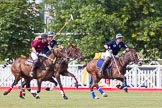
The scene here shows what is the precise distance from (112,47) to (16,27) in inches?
398

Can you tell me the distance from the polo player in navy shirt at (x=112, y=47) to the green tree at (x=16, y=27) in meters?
9.48

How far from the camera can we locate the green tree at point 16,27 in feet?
116

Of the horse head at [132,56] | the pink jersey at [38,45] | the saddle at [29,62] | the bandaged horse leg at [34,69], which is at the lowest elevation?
the bandaged horse leg at [34,69]

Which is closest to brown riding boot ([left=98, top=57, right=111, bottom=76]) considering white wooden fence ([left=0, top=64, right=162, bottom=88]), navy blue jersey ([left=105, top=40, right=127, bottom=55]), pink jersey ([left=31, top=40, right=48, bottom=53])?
navy blue jersey ([left=105, top=40, right=127, bottom=55])

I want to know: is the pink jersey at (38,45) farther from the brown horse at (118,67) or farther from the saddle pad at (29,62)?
the brown horse at (118,67)

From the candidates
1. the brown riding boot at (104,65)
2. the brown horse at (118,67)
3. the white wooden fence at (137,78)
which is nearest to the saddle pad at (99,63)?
the brown horse at (118,67)

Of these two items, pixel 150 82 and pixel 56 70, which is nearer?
pixel 56 70

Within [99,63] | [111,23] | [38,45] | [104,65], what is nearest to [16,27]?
[111,23]

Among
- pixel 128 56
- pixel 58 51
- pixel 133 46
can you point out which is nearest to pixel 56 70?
pixel 58 51

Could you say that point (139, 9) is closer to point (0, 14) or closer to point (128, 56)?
point (0, 14)

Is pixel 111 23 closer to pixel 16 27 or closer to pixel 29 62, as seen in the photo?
pixel 16 27

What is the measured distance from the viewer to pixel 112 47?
26.2 m

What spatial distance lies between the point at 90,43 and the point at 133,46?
238 centimetres

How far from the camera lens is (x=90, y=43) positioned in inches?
1427
